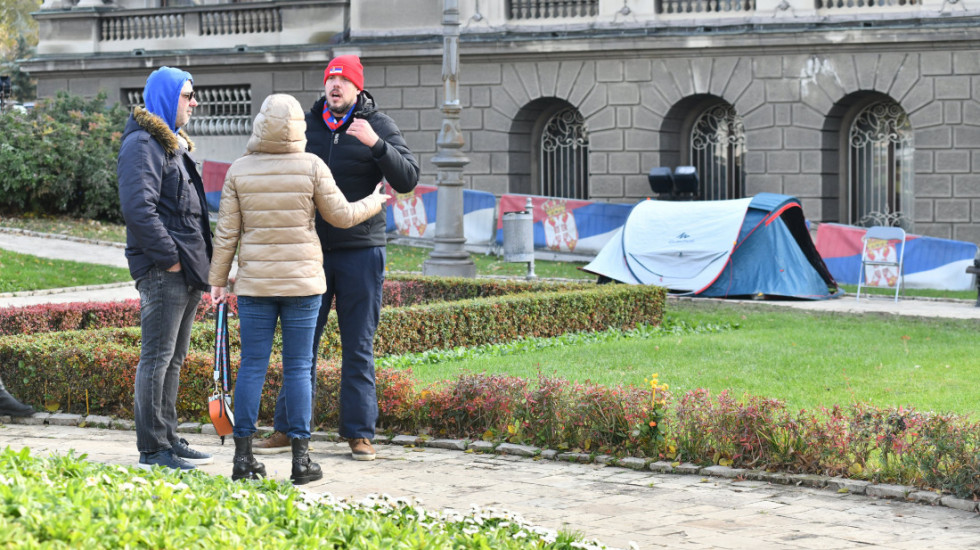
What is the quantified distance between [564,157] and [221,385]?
2273 cm

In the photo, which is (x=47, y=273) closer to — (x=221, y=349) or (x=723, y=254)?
(x=723, y=254)

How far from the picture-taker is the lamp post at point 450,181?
61.2ft

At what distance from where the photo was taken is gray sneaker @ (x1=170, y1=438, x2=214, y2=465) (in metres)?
7.75

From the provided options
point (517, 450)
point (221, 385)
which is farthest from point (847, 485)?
point (221, 385)

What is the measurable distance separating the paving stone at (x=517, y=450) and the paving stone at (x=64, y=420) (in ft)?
9.72

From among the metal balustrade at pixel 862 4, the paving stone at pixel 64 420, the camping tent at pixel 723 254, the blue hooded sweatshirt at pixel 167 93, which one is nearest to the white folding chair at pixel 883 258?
the camping tent at pixel 723 254

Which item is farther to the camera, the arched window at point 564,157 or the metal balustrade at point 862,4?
the arched window at point 564,157

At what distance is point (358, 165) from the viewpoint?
7.89m

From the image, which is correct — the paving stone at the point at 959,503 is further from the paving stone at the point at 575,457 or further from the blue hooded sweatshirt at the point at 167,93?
the blue hooded sweatshirt at the point at 167,93

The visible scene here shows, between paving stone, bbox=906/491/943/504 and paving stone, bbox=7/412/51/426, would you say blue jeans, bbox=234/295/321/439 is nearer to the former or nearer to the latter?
paving stone, bbox=7/412/51/426

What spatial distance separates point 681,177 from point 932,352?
1409 cm

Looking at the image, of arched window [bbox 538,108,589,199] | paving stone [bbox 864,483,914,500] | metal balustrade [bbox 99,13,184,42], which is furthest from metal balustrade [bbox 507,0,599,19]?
paving stone [bbox 864,483,914,500]

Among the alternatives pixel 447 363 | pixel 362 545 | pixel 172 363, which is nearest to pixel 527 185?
pixel 447 363

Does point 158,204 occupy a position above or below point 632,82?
below
